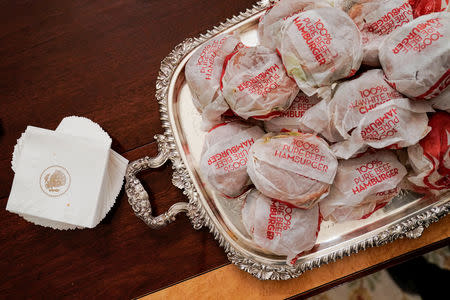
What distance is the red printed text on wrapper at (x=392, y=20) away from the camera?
98 cm

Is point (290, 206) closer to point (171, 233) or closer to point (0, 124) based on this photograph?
point (171, 233)

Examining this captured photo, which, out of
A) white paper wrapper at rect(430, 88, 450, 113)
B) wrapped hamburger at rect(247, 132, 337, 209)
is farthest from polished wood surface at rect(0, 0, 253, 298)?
white paper wrapper at rect(430, 88, 450, 113)

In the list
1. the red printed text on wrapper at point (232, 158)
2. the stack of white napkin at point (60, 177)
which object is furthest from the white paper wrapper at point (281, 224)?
the stack of white napkin at point (60, 177)

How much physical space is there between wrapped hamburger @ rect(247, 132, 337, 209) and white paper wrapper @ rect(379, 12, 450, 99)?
0.26 metres

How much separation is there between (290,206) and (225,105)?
35 cm

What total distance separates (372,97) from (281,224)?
0.44 m

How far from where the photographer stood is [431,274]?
159cm

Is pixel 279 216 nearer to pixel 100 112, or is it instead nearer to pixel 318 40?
pixel 318 40

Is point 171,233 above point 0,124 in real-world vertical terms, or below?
below

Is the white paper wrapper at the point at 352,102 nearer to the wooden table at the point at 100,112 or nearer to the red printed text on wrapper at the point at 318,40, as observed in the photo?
the red printed text on wrapper at the point at 318,40

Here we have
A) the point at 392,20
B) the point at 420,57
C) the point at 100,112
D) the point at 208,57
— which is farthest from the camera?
the point at 100,112

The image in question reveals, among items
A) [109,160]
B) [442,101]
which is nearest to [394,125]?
[442,101]

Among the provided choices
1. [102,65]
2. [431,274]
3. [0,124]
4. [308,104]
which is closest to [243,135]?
[308,104]

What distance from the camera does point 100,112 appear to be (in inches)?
56.0
